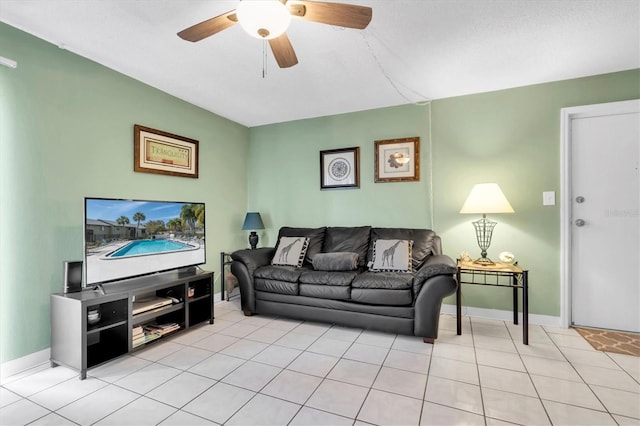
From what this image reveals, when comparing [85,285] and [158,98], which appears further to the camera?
[158,98]

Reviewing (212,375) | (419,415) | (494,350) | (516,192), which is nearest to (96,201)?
(212,375)

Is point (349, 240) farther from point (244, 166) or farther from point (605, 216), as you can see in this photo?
point (605, 216)

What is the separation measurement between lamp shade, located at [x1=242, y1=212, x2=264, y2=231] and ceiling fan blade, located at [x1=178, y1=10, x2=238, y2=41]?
2.39 m

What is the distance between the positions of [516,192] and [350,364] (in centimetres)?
231

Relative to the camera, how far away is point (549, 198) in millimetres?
2852

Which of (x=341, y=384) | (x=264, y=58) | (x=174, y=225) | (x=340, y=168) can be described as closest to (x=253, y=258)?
(x=174, y=225)

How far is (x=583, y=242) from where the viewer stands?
278 cm

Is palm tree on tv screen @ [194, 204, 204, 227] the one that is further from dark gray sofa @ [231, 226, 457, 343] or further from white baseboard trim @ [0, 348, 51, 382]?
white baseboard trim @ [0, 348, 51, 382]

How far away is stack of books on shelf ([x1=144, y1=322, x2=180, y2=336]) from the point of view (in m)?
2.48

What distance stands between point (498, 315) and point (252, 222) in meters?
2.92

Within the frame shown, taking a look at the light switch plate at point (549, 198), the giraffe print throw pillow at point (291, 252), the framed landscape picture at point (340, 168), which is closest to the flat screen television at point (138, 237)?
the giraffe print throw pillow at point (291, 252)

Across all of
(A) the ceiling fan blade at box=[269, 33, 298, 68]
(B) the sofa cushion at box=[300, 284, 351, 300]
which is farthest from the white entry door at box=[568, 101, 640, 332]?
(A) the ceiling fan blade at box=[269, 33, 298, 68]

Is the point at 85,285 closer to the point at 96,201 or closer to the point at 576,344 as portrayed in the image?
the point at 96,201

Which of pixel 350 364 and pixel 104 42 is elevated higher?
pixel 104 42
